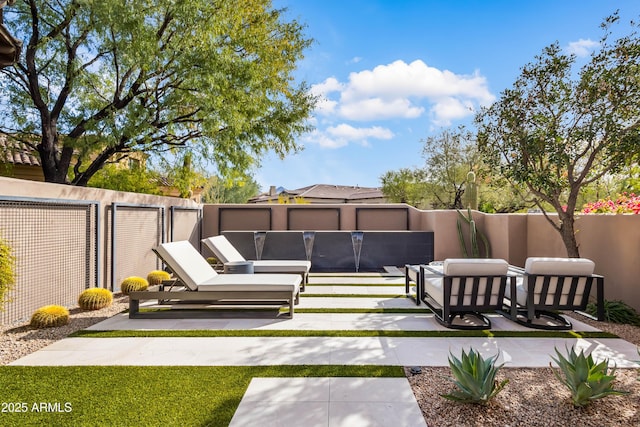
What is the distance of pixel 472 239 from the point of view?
33.5ft

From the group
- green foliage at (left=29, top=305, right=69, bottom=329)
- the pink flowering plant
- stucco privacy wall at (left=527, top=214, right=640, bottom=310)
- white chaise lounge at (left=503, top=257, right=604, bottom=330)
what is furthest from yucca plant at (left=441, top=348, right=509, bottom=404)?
the pink flowering plant

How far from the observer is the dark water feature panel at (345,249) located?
11141 millimetres

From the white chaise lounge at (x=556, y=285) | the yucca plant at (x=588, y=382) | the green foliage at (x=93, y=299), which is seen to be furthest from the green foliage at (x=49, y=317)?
the white chaise lounge at (x=556, y=285)

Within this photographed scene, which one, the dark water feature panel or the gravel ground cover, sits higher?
the dark water feature panel

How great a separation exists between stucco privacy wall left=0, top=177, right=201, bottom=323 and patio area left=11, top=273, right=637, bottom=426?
1.12m

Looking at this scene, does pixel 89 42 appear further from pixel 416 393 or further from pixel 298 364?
pixel 416 393

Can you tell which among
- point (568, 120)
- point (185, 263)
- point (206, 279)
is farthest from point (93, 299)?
point (568, 120)

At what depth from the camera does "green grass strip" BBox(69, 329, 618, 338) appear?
4.74 meters

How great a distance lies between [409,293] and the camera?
7.34m

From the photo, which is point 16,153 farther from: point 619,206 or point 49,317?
point 619,206

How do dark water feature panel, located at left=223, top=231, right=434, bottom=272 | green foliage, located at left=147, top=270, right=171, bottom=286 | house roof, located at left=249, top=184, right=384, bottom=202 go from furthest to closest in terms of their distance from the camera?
1. house roof, located at left=249, top=184, right=384, bottom=202
2. dark water feature panel, located at left=223, top=231, right=434, bottom=272
3. green foliage, located at left=147, top=270, right=171, bottom=286

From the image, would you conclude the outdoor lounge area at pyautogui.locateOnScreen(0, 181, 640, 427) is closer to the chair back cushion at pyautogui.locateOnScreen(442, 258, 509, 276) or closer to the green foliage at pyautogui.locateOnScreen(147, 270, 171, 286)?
the chair back cushion at pyautogui.locateOnScreen(442, 258, 509, 276)

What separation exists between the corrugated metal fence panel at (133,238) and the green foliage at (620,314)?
8.72m

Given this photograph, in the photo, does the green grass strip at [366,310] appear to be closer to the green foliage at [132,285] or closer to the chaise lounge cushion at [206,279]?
the chaise lounge cushion at [206,279]
